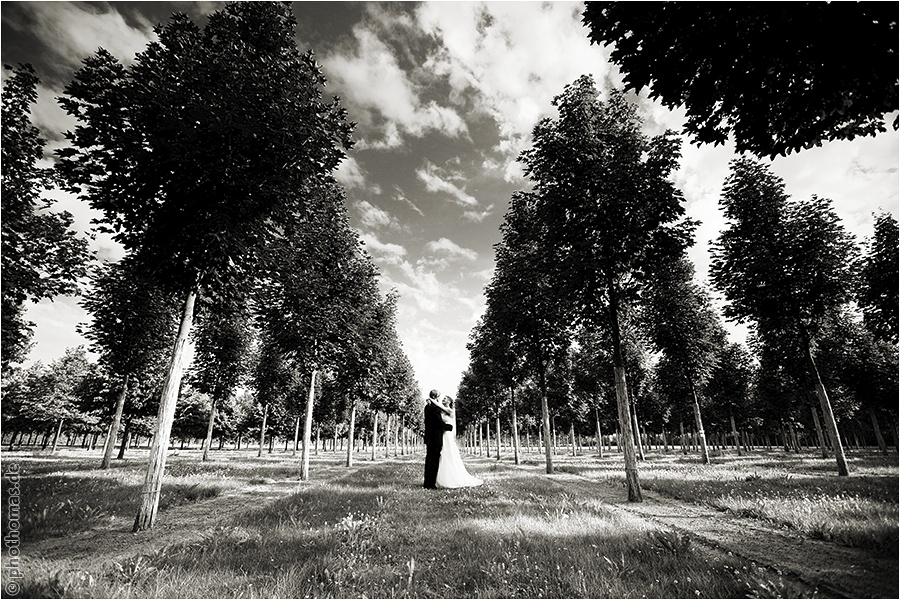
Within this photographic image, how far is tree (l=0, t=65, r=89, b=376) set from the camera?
39.9ft

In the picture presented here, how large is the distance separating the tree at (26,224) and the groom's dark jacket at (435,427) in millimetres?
14534

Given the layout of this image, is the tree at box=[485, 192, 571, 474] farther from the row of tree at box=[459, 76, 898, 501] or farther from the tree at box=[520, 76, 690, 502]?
the tree at box=[520, 76, 690, 502]

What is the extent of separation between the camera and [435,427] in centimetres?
1420

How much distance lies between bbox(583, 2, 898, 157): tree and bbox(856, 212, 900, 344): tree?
1.57 metres

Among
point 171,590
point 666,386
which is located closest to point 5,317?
point 171,590

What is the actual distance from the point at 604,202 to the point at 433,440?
414 inches

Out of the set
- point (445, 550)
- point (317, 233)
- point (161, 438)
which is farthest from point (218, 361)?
point (445, 550)

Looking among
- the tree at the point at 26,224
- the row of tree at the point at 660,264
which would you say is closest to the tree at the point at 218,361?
the tree at the point at 26,224

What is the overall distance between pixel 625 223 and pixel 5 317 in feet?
76.6

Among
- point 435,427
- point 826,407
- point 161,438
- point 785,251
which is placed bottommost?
point 435,427

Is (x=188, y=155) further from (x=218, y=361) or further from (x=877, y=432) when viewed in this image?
(x=218, y=361)

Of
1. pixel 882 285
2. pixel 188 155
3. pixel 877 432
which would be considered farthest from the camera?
pixel 188 155

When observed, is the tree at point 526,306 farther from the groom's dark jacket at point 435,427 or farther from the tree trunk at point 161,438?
the tree trunk at point 161,438

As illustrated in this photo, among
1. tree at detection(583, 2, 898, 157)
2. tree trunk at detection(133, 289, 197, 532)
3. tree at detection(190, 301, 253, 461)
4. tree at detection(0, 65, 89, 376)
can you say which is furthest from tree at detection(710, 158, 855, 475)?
tree at detection(190, 301, 253, 461)
